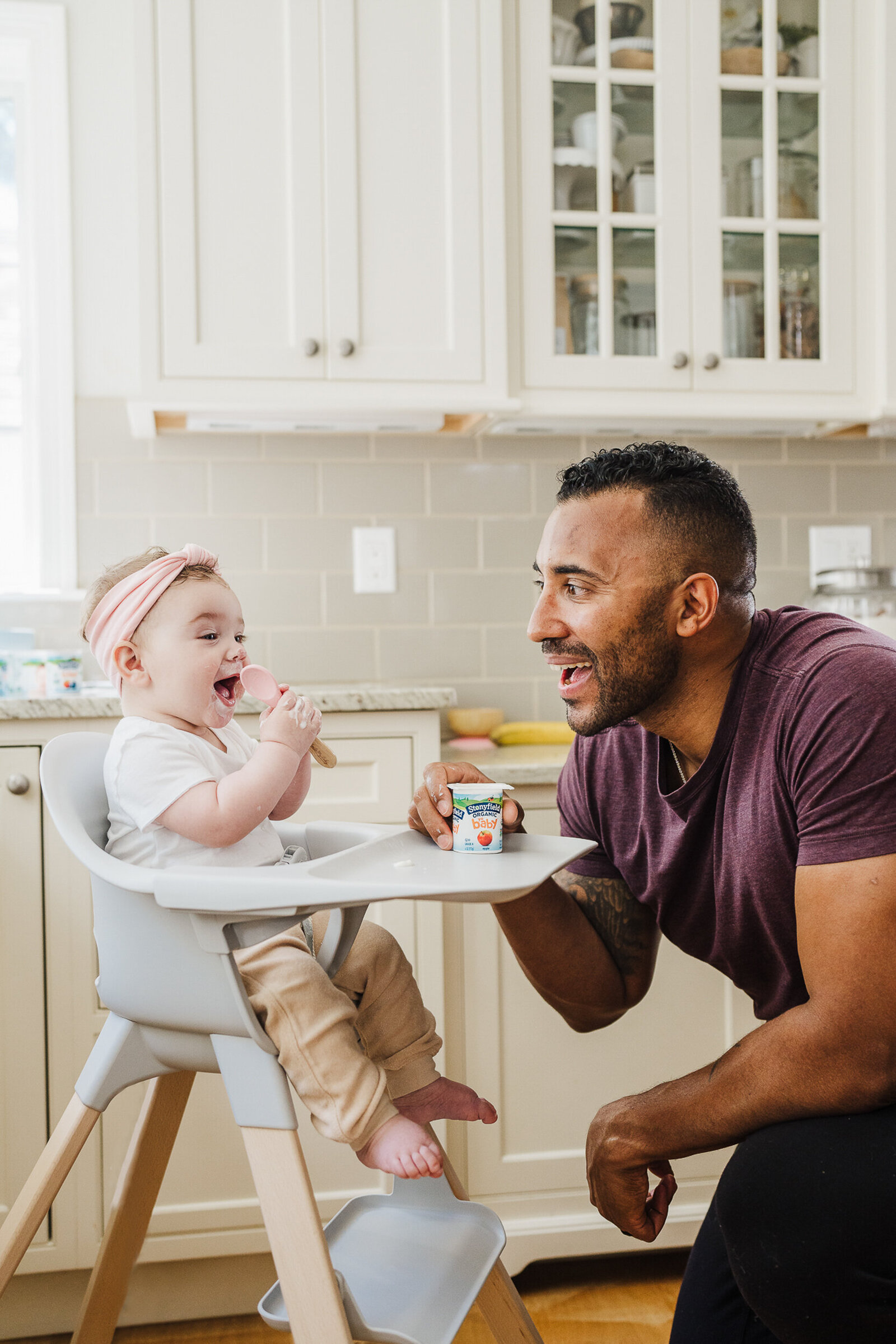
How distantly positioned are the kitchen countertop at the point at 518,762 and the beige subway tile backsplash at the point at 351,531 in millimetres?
272

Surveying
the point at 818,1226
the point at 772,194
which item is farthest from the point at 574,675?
Result: the point at 772,194

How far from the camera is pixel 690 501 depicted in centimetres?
122

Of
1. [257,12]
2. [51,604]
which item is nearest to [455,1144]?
[51,604]

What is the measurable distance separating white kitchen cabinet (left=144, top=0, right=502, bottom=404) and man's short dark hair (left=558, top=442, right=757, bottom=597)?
0.88m

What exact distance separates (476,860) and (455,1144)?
41.2 inches

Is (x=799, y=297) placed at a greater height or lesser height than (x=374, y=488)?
greater

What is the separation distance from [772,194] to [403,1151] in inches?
76.9

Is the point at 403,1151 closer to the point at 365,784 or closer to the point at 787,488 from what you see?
the point at 365,784

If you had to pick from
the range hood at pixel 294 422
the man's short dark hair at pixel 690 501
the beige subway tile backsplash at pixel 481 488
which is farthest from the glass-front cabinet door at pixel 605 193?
the man's short dark hair at pixel 690 501

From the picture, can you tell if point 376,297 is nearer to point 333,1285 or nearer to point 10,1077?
point 10,1077

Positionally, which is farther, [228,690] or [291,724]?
[228,690]

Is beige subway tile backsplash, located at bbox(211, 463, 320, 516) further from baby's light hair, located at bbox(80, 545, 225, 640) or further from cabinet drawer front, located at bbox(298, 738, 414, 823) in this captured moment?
baby's light hair, located at bbox(80, 545, 225, 640)

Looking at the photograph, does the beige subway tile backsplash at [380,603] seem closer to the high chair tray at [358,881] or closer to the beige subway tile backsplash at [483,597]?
the beige subway tile backsplash at [483,597]

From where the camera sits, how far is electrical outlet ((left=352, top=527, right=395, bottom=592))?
2395 millimetres
